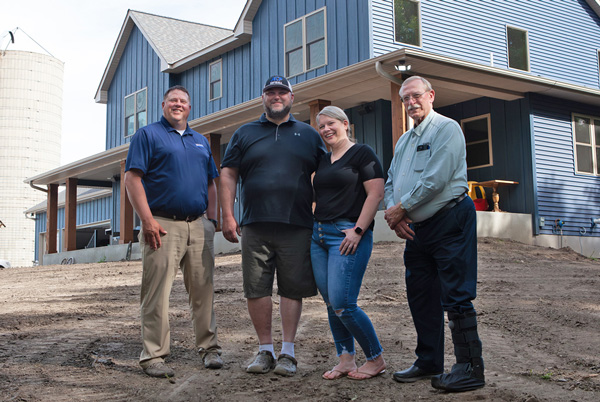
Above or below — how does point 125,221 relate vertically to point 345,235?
above

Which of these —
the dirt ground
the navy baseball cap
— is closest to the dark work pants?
the dirt ground

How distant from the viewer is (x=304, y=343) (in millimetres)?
5668

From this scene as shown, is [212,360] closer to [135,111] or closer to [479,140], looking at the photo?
[479,140]

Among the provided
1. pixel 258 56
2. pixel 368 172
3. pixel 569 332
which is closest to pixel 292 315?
pixel 368 172

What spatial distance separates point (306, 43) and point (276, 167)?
483 inches

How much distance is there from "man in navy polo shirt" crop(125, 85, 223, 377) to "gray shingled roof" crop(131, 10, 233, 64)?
16.5 m

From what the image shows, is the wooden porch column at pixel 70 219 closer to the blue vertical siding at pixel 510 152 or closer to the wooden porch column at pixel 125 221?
the wooden porch column at pixel 125 221

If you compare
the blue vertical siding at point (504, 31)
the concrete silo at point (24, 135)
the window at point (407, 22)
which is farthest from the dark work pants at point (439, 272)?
the concrete silo at point (24, 135)

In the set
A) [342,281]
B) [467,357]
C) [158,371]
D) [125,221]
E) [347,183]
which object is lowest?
[158,371]

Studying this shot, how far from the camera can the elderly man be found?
3914 mm

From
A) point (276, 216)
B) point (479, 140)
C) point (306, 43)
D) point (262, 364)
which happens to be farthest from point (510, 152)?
point (262, 364)

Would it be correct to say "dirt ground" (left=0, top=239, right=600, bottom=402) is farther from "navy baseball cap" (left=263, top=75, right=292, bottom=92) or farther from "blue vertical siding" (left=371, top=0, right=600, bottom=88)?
"blue vertical siding" (left=371, top=0, right=600, bottom=88)

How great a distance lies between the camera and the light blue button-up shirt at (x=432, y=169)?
4.00 meters

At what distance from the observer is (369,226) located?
172 inches
